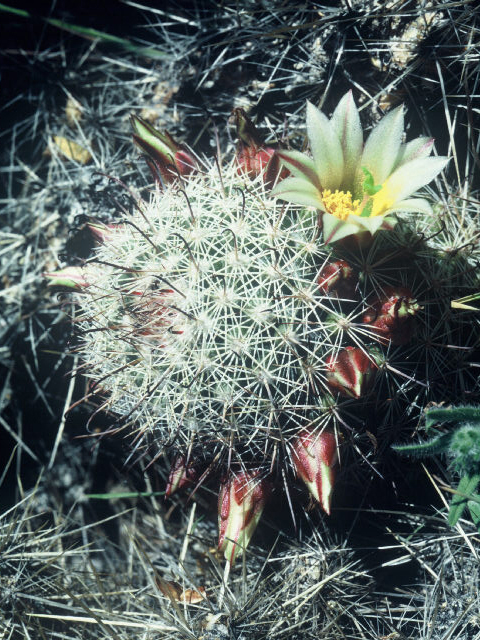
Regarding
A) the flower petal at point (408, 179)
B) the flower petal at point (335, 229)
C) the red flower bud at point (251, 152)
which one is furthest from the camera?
the red flower bud at point (251, 152)

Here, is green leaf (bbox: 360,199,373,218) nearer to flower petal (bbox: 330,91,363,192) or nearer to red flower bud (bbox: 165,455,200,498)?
flower petal (bbox: 330,91,363,192)

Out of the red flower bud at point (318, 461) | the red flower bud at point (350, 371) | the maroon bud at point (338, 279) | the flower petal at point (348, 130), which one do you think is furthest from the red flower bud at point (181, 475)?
the flower petal at point (348, 130)

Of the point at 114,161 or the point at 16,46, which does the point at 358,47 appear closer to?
the point at 114,161

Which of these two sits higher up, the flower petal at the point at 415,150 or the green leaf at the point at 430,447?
the flower petal at the point at 415,150

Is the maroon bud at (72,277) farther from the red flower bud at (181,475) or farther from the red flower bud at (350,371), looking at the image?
the red flower bud at (350,371)

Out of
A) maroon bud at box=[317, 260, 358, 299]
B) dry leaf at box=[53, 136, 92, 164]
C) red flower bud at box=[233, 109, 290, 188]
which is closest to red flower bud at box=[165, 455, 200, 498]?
maroon bud at box=[317, 260, 358, 299]

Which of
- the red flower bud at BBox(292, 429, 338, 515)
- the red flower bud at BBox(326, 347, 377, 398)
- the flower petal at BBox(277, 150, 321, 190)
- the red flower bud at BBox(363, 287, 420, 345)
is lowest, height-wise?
the red flower bud at BBox(292, 429, 338, 515)

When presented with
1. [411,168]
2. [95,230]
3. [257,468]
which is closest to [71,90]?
[95,230]
